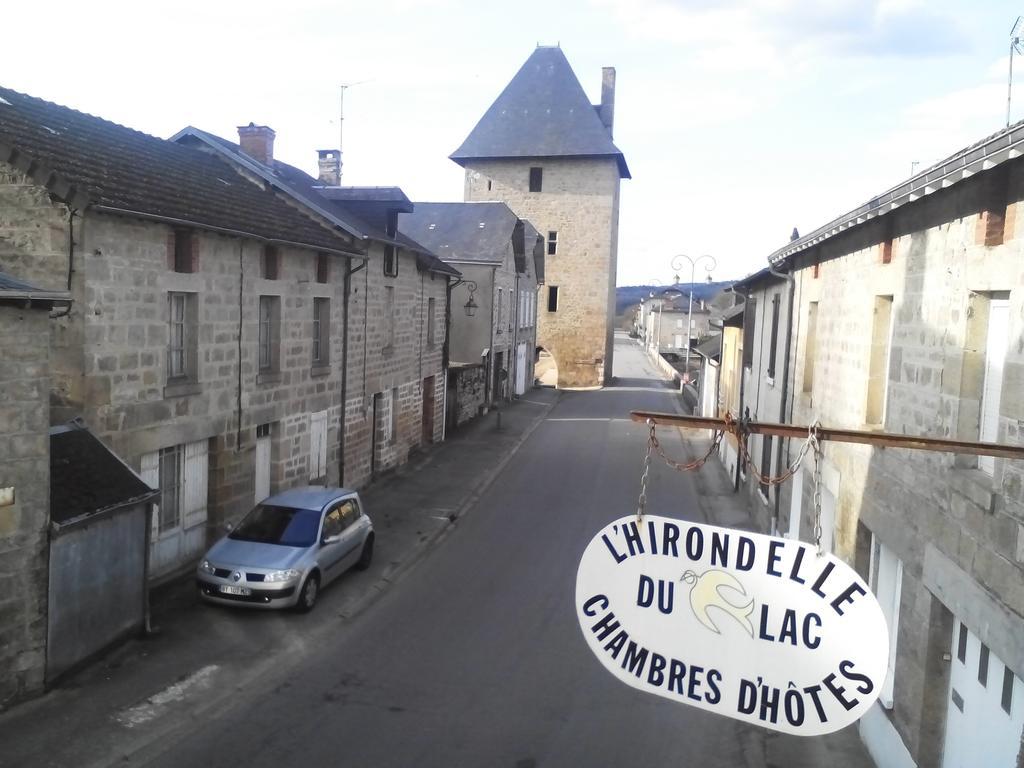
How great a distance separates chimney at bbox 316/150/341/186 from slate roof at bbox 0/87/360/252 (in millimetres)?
11565

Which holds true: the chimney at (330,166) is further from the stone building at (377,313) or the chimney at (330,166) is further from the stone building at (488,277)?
the stone building at (488,277)

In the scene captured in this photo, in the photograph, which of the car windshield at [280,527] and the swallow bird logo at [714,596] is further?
the car windshield at [280,527]

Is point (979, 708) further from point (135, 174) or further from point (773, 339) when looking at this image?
point (135, 174)

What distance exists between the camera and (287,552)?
12.2 meters

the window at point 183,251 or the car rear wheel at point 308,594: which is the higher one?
the window at point 183,251

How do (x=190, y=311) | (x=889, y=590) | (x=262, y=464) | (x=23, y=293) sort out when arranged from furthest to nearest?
1. (x=262, y=464)
2. (x=190, y=311)
3. (x=889, y=590)
4. (x=23, y=293)

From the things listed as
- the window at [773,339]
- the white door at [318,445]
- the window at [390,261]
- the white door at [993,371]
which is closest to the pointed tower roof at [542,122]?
the window at [390,261]

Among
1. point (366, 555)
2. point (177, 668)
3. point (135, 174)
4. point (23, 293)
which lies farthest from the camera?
point (366, 555)

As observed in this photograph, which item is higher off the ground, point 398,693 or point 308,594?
point 308,594

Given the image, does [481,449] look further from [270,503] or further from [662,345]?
[662,345]

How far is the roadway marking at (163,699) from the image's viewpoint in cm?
877

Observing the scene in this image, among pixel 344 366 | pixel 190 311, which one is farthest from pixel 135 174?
pixel 344 366

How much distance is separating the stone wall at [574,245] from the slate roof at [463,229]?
9.96 meters

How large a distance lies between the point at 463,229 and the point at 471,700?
29410 mm
